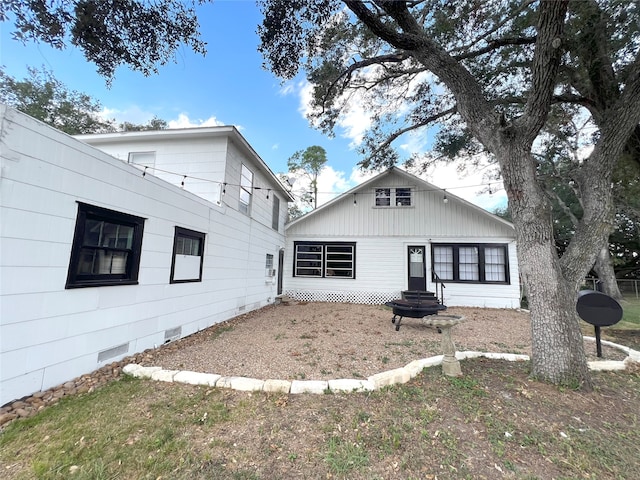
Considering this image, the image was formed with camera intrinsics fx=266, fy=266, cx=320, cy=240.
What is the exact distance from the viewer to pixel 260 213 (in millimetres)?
8977

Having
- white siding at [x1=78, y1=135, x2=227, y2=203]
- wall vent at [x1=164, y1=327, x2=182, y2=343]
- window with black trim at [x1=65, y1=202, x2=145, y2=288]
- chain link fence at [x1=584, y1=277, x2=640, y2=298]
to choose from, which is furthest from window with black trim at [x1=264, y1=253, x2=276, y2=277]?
chain link fence at [x1=584, y1=277, x2=640, y2=298]

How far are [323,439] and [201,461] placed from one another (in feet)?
3.18

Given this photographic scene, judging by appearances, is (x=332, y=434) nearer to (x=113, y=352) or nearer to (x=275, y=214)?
(x=113, y=352)

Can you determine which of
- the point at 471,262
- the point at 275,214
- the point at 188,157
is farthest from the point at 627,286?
the point at 188,157

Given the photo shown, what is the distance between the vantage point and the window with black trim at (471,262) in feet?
33.2

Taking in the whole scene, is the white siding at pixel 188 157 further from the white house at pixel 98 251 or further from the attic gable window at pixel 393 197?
the attic gable window at pixel 393 197

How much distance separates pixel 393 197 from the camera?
1109cm

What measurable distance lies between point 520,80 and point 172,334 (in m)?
9.48

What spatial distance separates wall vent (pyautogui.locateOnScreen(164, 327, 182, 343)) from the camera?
4702 mm

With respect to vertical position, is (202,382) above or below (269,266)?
below

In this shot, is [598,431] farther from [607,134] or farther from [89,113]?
[89,113]

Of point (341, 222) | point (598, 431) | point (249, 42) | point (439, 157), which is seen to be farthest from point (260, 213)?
point (598, 431)

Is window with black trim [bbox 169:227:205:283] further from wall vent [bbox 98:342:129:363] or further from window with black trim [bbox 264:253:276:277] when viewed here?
window with black trim [bbox 264:253:276:277]

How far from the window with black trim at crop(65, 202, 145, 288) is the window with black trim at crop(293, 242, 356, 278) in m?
7.69
